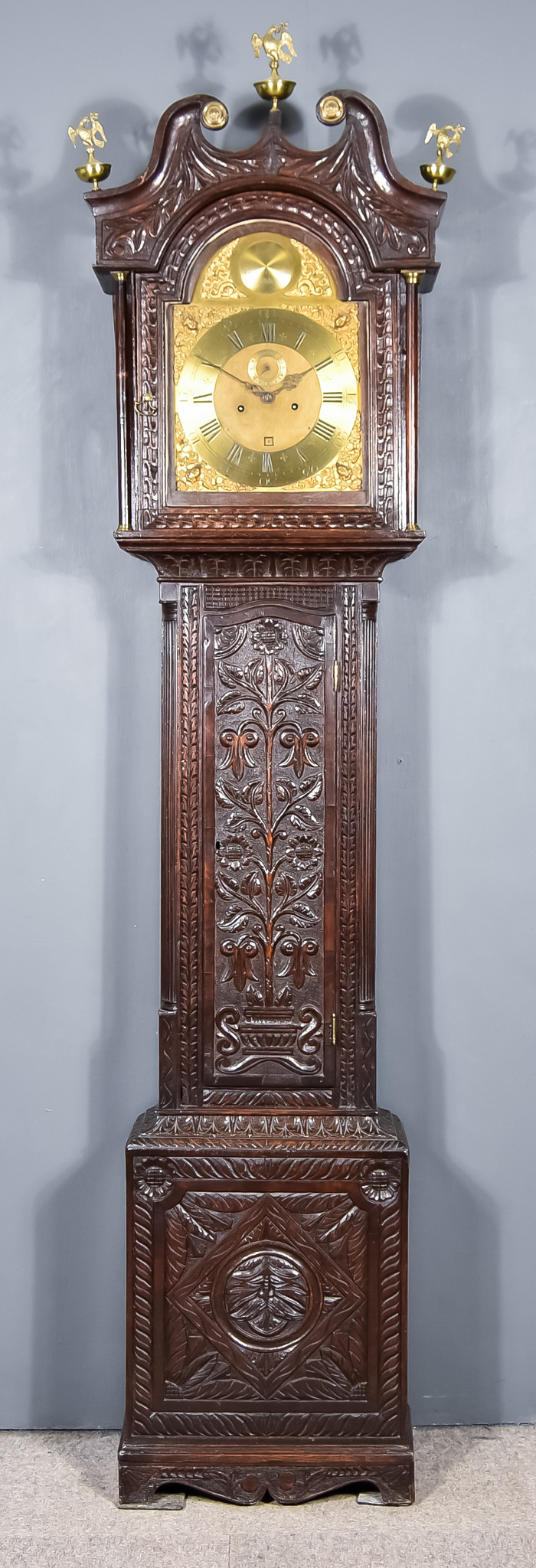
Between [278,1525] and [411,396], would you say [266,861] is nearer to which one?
[411,396]

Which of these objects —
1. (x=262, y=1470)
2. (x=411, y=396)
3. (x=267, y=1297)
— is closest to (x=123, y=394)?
(x=411, y=396)

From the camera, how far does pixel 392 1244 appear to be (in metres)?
2.22

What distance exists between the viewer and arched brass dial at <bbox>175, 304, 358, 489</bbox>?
219 centimetres

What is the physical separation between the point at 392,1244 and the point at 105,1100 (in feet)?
2.36

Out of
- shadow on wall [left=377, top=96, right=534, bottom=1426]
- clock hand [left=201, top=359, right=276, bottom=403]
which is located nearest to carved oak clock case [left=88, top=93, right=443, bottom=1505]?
clock hand [left=201, top=359, right=276, bottom=403]

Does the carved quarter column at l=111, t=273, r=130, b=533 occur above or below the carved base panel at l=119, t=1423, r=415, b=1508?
above

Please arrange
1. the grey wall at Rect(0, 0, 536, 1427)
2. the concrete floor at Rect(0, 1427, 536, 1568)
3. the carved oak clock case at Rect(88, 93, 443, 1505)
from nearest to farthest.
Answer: the concrete floor at Rect(0, 1427, 536, 1568) < the carved oak clock case at Rect(88, 93, 443, 1505) < the grey wall at Rect(0, 0, 536, 1427)

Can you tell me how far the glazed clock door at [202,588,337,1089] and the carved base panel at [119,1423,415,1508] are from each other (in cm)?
71

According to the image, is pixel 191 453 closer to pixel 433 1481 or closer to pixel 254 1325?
pixel 254 1325

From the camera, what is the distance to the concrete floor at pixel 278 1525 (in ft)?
6.78

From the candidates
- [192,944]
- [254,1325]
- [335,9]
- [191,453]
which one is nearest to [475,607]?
[191,453]

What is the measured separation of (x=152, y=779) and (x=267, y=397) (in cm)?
86

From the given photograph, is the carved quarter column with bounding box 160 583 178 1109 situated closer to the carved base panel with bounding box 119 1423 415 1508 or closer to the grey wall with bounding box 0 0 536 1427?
the grey wall with bounding box 0 0 536 1427

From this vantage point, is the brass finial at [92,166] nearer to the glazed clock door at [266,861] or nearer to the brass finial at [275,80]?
the brass finial at [275,80]
